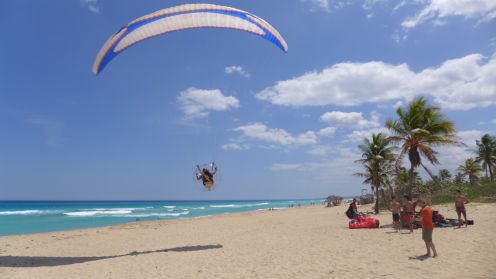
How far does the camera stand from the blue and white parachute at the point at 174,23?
34.9 ft

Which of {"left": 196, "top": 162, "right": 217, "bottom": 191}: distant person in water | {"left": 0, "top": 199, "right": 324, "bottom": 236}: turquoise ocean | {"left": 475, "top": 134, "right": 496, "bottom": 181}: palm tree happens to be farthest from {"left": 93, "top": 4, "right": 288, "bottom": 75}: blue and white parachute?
{"left": 475, "top": 134, "right": 496, "bottom": 181}: palm tree

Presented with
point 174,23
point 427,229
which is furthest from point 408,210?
point 174,23

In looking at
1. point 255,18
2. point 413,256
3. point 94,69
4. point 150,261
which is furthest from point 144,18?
point 413,256

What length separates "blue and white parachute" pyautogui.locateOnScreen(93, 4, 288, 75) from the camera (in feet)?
34.9

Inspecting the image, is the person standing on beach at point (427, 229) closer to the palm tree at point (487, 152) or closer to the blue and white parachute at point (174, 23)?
the blue and white parachute at point (174, 23)

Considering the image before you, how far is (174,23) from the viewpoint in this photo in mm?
10828

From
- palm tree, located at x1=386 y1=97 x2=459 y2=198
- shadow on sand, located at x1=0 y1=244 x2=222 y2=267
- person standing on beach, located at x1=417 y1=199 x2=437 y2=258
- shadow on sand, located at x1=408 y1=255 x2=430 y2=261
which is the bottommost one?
shadow on sand, located at x1=0 y1=244 x2=222 y2=267

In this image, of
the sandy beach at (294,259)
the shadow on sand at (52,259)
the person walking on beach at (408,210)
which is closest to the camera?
the sandy beach at (294,259)

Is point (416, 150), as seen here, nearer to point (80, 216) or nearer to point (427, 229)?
point (427, 229)

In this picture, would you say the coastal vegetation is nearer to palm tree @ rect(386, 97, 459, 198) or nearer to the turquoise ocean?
palm tree @ rect(386, 97, 459, 198)

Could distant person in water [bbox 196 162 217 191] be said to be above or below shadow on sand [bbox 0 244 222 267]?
above

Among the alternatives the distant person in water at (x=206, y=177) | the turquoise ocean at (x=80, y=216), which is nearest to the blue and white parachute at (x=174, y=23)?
the distant person in water at (x=206, y=177)

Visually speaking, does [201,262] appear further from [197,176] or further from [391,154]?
[391,154]

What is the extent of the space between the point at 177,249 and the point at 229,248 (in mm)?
1674
